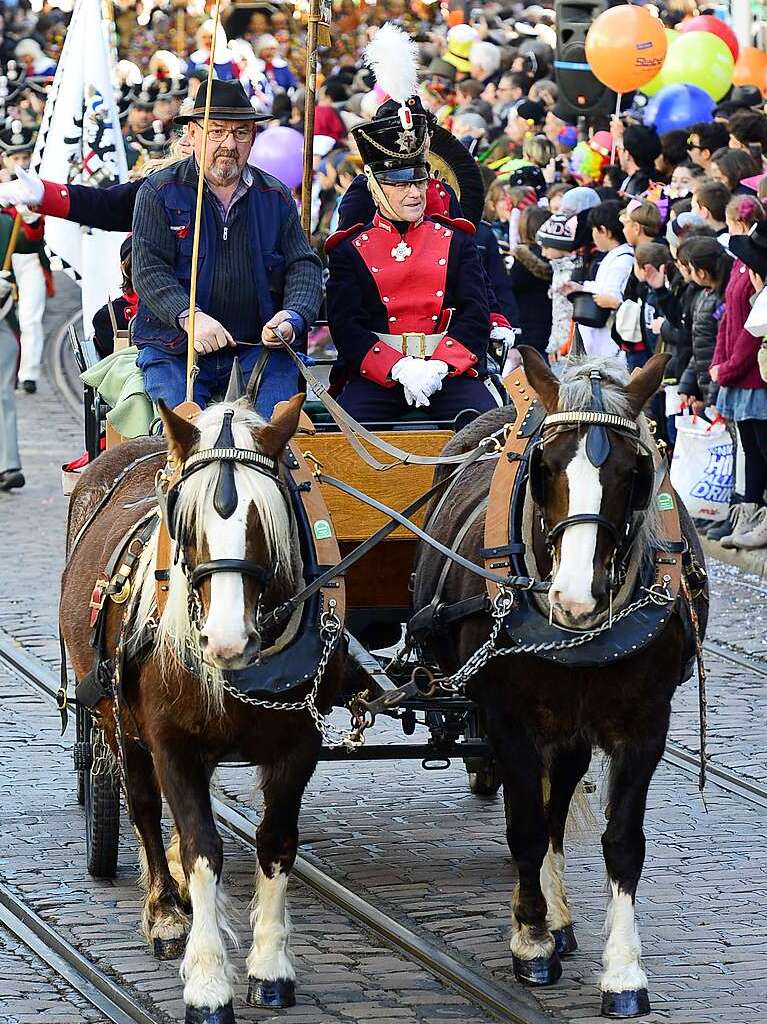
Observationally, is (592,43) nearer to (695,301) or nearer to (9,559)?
(695,301)

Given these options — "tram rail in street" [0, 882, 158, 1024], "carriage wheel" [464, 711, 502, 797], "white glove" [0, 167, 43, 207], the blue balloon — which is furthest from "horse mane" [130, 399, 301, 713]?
the blue balloon

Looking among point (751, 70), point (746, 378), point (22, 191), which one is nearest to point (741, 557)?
point (746, 378)

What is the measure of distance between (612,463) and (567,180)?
12.9 m

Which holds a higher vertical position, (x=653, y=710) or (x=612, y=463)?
(x=612, y=463)

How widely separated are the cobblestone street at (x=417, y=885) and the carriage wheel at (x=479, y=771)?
81mm

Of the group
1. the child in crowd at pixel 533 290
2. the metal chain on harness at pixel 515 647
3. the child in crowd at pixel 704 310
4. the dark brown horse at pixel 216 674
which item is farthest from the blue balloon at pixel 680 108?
the dark brown horse at pixel 216 674

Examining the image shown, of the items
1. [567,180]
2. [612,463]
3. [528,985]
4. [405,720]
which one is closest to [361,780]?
[405,720]

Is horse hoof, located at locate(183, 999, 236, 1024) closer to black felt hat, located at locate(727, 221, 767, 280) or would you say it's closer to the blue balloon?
black felt hat, located at locate(727, 221, 767, 280)

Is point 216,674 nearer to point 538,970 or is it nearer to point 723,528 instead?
point 538,970

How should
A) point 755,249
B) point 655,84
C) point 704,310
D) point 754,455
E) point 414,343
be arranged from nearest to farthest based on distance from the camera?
point 414,343
point 755,249
point 754,455
point 704,310
point 655,84

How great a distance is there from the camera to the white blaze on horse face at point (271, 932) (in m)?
5.64

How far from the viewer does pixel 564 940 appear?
6094 mm

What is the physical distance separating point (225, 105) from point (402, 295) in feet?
3.93

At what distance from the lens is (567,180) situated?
1775 centimetres
